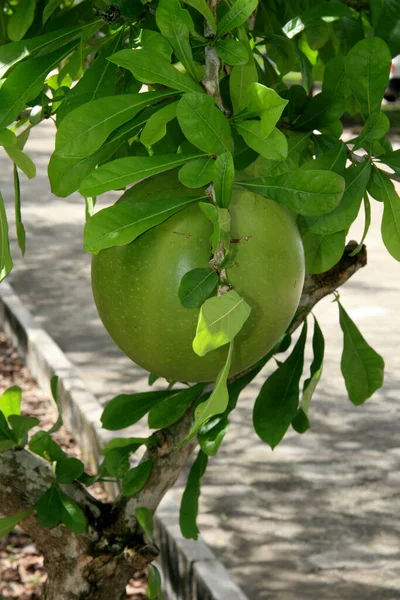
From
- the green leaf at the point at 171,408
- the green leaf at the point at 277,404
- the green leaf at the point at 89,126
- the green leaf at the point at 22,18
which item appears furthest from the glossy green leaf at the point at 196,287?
the green leaf at the point at 171,408

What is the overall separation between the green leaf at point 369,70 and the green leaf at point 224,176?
1.13 ft

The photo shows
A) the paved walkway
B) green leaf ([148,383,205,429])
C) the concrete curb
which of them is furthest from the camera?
the paved walkway

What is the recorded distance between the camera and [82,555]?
190 centimetres

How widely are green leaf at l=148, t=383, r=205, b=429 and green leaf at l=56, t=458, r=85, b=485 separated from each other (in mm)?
210

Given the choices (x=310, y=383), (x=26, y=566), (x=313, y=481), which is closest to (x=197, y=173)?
(x=310, y=383)

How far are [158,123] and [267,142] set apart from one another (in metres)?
0.12

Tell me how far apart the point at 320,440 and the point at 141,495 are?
3.07 meters

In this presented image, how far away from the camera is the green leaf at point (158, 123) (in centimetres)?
88

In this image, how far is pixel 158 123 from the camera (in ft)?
2.92

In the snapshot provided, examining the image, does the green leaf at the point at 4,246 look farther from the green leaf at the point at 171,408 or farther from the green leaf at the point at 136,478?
the green leaf at the point at 136,478

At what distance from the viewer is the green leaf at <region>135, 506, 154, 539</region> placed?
1.86 metres

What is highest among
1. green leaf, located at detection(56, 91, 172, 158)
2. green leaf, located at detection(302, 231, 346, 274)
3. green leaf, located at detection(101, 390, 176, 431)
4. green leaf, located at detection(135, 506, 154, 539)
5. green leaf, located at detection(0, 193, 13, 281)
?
green leaf, located at detection(56, 91, 172, 158)

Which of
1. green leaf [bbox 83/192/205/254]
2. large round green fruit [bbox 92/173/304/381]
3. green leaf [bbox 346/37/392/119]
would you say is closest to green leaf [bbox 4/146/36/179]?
large round green fruit [bbox 92/173/304/381]

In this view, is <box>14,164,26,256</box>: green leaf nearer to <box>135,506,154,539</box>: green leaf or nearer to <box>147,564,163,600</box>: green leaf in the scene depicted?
<box>135,506,154,539</box>: green leaf
